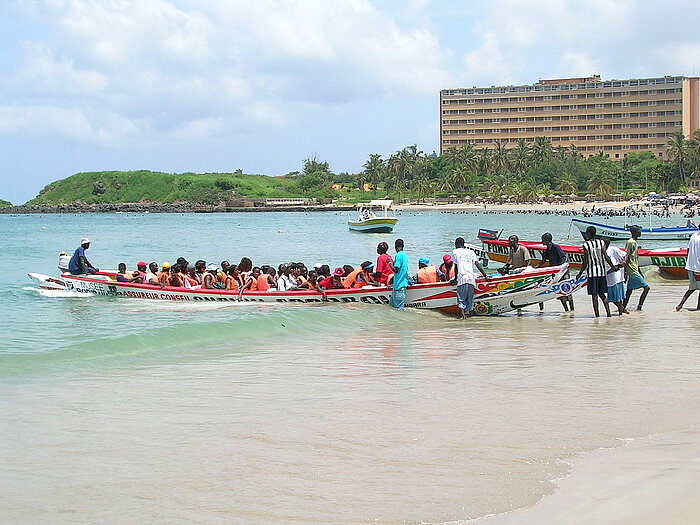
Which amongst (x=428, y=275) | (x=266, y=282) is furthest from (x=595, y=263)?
(x=266, y=282)

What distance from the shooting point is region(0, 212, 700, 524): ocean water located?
6109 millimetres

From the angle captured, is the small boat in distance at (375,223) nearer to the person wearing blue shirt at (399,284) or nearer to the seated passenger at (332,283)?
the seated passenger at (332,283)

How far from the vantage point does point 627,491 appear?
5844 mm

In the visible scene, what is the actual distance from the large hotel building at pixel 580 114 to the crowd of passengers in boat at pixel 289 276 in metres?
160

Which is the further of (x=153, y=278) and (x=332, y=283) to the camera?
(x=153, y=278)

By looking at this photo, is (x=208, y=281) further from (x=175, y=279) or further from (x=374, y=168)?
(x=374, y=168)

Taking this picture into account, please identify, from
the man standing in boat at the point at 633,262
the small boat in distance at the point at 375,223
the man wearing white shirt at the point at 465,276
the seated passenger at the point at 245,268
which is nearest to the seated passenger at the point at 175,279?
the seated passenger at the point at 245,268

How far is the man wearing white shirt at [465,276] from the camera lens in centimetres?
1538

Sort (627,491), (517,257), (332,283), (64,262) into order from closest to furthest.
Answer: (627,491) < (517,257) < (332,283) < (64,262)

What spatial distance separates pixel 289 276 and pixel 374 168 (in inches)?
6182

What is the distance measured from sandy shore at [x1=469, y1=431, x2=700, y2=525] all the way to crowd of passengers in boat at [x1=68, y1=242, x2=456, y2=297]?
32.2 feet

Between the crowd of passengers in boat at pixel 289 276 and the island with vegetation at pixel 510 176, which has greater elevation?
the island with vegetation at pixel 510 176

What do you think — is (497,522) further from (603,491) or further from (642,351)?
(642,351)

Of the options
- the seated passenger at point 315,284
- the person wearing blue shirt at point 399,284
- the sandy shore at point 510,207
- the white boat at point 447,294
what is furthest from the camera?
the sandy shore at point 510,207
